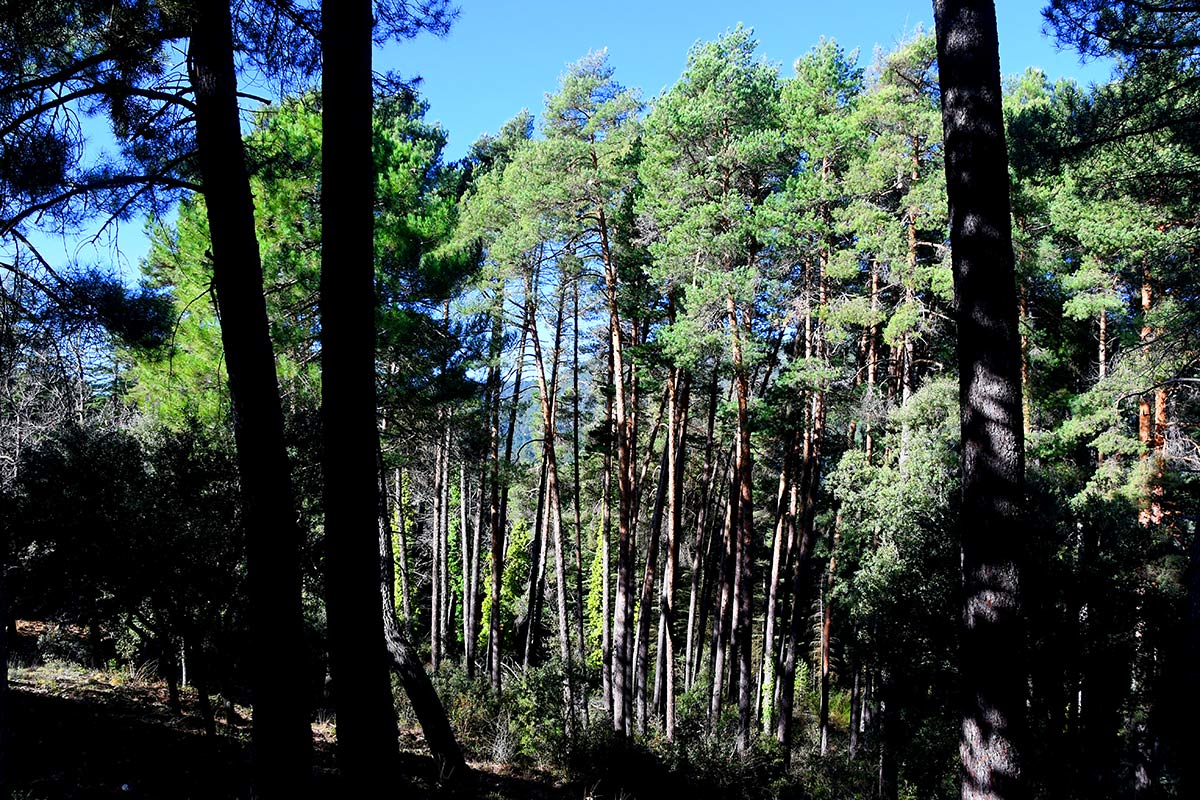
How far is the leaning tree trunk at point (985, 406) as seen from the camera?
3137mm

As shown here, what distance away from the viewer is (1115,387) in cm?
1157

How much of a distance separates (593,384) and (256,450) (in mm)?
14859

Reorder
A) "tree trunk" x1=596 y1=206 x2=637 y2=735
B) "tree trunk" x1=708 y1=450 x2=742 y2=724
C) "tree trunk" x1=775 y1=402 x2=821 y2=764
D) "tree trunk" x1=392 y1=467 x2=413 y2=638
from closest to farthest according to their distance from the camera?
"tree trunk" x1=596 y1=206 x2=637 y2=735 → "tree trunk" x1=775 y1=402 x2=821 y2=764 → "tree trunk" x1=392 y1=467 x2=413 y2=638 → "tree trunk" x1=708 y1=450 x2=742 y2=724

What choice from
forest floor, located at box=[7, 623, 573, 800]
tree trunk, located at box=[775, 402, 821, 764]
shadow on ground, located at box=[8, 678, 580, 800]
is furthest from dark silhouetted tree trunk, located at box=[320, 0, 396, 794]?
tree trunk, located at box=[775, 402, 821, 764]

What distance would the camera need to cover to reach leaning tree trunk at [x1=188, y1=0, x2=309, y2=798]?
359 centimetres

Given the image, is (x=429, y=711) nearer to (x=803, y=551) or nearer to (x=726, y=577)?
(x=803, y=551)

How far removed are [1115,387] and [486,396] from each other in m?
12.0

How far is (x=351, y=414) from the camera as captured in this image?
3199 mm

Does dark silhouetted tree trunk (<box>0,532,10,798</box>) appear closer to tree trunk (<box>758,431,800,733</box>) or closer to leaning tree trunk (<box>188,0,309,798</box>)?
leaning tree trunk (<box>188,0,309,798</box>)

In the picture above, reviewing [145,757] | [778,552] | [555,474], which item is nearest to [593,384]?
[555,474]

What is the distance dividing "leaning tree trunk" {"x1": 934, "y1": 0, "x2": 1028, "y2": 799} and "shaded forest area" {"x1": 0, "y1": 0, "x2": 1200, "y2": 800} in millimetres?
17

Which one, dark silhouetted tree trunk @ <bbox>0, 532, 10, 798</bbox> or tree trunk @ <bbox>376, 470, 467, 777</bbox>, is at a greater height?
dark silhouetted tree trunk @ <bbox>0, 532, 10, 798</bbox>

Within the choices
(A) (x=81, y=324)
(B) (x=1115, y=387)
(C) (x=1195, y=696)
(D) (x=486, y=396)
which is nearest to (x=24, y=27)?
(A) (x=81, y=324)

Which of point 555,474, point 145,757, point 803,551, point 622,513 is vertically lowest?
point 145,757
